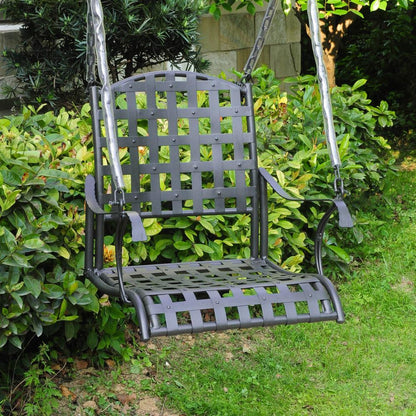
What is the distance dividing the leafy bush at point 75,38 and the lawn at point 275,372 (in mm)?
1812

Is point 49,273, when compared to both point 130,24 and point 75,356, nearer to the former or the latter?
point 75,356

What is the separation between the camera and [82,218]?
3293 millimetres

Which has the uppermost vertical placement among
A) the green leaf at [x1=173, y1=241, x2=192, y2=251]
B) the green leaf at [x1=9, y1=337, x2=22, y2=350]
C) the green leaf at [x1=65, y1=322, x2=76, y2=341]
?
the green leaf at [x1=173, y1=241, x2=192, y2=251]

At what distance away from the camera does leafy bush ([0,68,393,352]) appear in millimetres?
3008

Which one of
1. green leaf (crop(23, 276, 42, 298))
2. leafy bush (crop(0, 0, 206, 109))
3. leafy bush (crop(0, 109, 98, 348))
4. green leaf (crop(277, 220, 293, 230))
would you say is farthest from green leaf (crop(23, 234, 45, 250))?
leafy bush (crop(0, 0, 206, 109))

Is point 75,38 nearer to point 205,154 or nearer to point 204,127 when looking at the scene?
point 204,127

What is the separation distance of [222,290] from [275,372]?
3.74ft

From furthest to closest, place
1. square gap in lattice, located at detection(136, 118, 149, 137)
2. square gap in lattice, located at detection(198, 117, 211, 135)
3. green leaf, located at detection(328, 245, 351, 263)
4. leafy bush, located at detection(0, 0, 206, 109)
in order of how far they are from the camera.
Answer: leafy bush, located at detection(0, 0, 206, 109) < green leaf, located at detection(328, 245, 351, 263) < square gap in lattice, located at detection(198, 117, 211, 135) < square gap in lattice, located at detection(136, 118, 149, 137)

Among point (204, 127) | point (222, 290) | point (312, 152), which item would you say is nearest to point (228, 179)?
point (204, 127)

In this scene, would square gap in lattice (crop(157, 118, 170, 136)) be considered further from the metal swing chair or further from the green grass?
the green grass

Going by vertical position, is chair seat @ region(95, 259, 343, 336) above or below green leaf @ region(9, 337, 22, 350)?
above

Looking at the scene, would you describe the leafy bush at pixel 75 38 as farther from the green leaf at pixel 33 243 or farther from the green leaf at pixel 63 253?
the green leaf at pixel 33 243

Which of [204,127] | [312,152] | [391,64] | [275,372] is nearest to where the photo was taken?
[275,372]

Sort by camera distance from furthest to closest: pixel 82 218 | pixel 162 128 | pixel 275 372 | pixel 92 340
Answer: pixel 162 128
pixel 275 372
pixel 92 340
pixel 82 218
